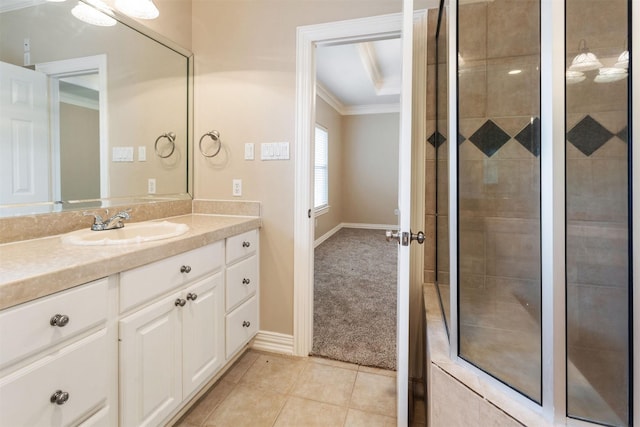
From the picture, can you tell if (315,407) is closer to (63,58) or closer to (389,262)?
(63,58)

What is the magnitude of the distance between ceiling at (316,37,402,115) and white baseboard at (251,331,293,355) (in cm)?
236

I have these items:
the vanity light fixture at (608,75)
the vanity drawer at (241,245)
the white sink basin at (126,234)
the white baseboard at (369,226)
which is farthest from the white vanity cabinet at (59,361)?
the white baseboard at (369,226)

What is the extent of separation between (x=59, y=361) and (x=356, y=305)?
2.21m

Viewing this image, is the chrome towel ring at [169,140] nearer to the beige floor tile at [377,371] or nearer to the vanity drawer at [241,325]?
the vanity drawer at [241,325]

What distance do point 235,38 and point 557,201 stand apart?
206 cm

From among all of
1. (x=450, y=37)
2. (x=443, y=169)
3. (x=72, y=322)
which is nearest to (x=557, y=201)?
(x=443, y=169)

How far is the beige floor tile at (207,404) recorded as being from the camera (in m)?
1.48

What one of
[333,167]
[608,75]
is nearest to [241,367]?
[608,75]

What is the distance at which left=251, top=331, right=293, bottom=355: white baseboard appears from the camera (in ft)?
6.77

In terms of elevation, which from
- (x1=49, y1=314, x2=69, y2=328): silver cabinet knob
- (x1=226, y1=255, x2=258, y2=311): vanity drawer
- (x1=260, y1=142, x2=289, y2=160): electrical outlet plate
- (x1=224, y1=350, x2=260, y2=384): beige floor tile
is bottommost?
Answer: (x1=224, y1=350, x2=260, y2=384): beige floor tile

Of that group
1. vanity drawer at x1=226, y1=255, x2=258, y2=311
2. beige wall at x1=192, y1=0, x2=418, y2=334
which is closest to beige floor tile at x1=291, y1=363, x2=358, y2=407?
beige wall at x1=192, y1=0, x2=418, y2=334

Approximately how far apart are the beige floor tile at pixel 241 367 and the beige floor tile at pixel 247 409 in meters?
0.09

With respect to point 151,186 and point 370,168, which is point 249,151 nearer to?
point 151,186

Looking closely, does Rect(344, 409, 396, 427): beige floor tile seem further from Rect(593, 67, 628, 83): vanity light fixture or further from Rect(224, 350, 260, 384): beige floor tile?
Rect(593, 67, 628, 83): vanity light fixture
